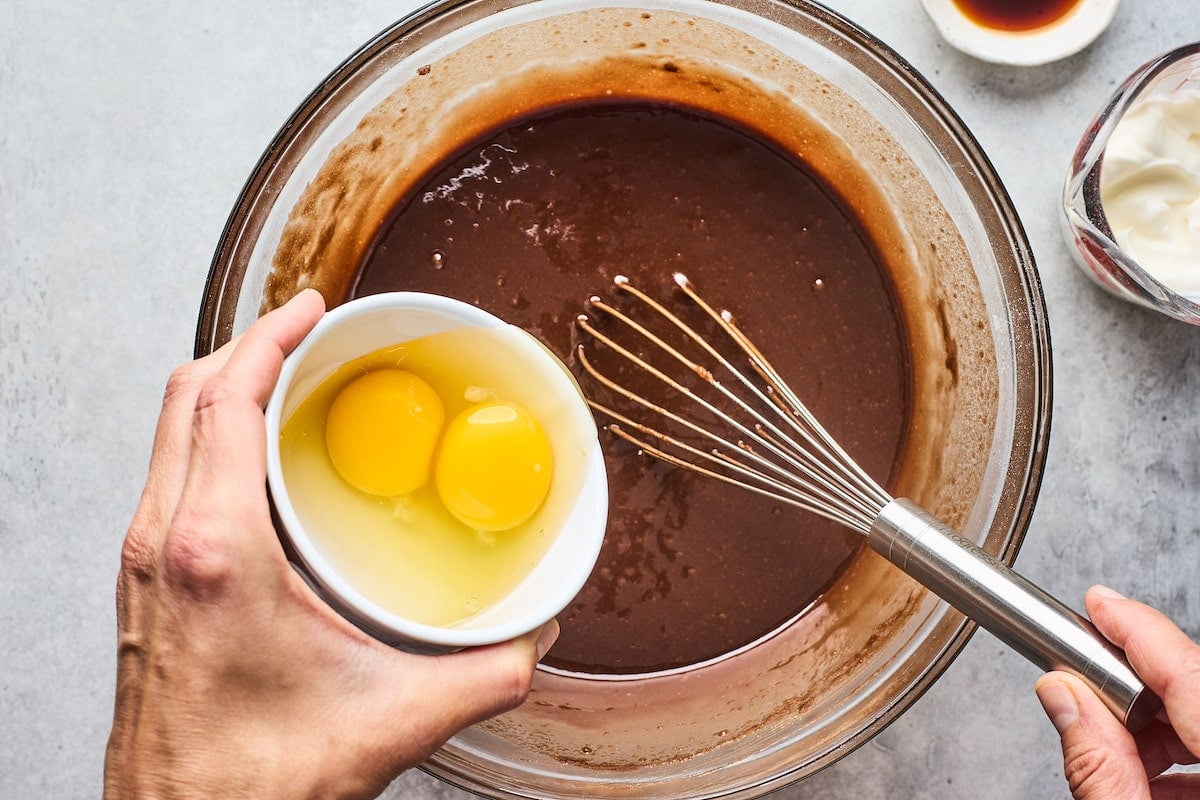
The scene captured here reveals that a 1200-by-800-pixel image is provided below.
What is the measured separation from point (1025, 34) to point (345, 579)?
1360mm

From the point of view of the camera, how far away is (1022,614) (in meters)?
1.05

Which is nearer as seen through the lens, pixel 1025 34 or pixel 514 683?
pixel 514 683

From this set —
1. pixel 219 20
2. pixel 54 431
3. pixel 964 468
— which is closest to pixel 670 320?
pixel 964 468

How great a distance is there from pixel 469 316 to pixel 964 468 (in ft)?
2.71

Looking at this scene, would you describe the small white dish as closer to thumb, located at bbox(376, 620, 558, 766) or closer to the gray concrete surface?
the gray concrete surface

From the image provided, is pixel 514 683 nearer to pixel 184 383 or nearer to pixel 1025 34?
pixel 184 383

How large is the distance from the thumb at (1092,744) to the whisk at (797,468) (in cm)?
2

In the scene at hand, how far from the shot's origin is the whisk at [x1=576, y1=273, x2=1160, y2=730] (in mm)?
1057

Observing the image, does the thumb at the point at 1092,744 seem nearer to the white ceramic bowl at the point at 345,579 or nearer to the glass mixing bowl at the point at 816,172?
the glass mixing bowl at the point at 816,172

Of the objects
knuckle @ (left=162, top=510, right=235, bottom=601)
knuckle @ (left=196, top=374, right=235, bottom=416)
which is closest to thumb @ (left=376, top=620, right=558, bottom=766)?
knuckle @ (left=162, top=510, right=235, bottom=601)

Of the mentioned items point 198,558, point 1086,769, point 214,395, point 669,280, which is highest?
point 669,280

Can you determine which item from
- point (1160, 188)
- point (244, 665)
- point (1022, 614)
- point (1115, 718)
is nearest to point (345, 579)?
point (244, 665)

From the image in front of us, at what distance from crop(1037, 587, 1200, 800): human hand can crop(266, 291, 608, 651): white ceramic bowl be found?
1.82 ft

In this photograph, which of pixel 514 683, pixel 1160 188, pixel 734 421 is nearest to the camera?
pixel 514 683
